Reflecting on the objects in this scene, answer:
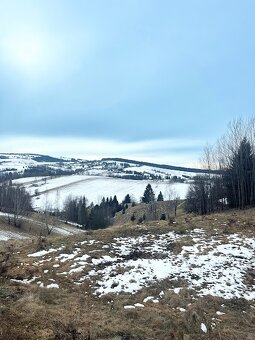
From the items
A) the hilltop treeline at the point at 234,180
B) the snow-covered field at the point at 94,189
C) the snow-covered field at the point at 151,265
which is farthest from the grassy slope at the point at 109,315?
the snow-covered field at the point at 94,189

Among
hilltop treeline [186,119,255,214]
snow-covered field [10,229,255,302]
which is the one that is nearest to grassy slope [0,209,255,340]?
snow-covered field [10,229,255,302]

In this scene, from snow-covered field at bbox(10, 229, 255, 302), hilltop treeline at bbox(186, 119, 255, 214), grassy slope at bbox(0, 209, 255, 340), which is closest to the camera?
grassy slope at bbox(0, 209, 255, 340)

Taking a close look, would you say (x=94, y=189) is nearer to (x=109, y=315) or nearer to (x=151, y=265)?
(x=151, y=265)

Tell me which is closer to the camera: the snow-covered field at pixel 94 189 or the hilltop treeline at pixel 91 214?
the hilltop treeline at pixel 91 214

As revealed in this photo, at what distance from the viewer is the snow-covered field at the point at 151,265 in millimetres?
12305

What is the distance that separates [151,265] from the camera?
14195 millimetres

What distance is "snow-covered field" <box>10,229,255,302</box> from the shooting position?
12.3 meters

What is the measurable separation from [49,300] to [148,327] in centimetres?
364

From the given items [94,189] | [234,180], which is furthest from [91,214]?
[94,189]

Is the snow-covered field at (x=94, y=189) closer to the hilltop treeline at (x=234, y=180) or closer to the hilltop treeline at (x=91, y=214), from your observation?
the hilltop treeline at (x=91, y=214)

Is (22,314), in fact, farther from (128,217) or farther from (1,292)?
(128,217)

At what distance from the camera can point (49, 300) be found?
35.8ft

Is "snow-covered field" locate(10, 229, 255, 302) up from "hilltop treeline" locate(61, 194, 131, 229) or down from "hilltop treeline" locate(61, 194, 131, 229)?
up

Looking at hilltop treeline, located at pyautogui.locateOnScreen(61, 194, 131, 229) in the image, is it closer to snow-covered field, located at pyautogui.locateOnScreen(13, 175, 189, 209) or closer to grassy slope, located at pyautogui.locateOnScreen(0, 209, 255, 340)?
snow-covered field, located at pyautogui.locateOnScreen(13, 175, 189, 209)
